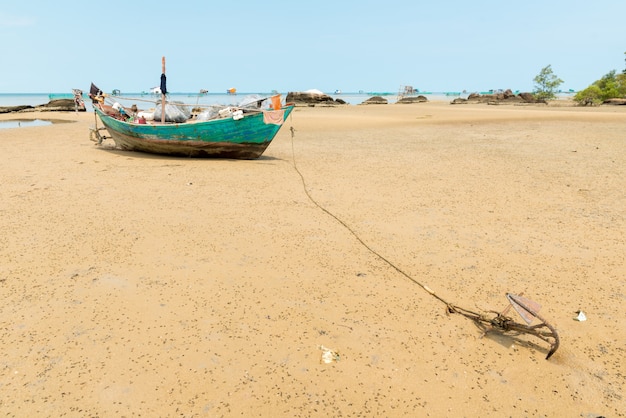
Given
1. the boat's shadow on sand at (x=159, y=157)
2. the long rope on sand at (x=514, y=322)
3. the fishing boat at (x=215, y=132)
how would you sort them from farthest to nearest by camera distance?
the boat's shadow on sand at (x=159, y=157)
the fishing boat at (x=215, y=132)
the long rope on sand at (x=514, y=322)

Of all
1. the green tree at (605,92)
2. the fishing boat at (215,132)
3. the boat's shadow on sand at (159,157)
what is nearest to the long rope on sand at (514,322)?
the fishing boat at (215,132)

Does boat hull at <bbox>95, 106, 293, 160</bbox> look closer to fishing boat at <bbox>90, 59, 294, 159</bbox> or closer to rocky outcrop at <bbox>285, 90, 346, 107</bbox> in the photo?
fishing boat at <bbox>90, 59, 294, 159</bbox>

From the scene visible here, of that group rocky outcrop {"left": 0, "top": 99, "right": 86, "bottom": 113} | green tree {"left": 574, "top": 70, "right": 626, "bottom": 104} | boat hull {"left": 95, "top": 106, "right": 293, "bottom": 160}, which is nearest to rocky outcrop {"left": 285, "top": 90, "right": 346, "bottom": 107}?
rocky outcrop {"left": 0, "top": 99, "right": 86, "bottom": 113}

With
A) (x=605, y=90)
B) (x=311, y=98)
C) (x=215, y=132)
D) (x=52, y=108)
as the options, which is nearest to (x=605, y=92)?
(x=605, y=90)

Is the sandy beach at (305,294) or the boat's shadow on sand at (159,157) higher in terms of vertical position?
the boat's shadow on sand at (159,157)

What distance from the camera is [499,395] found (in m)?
2.86

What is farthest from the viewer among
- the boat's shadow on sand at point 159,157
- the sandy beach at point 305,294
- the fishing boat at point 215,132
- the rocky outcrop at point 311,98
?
the rocky outcrop at point 311,98

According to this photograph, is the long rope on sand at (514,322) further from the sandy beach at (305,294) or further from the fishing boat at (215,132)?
the fishing boat at (215,132)

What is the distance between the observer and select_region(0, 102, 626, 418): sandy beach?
284 cm

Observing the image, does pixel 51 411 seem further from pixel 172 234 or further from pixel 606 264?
pixel 606 264

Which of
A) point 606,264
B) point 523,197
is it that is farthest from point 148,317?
point 523,197

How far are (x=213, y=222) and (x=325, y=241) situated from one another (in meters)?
1.94

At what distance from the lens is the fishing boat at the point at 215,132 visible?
35.5 feet

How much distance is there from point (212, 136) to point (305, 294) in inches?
318
